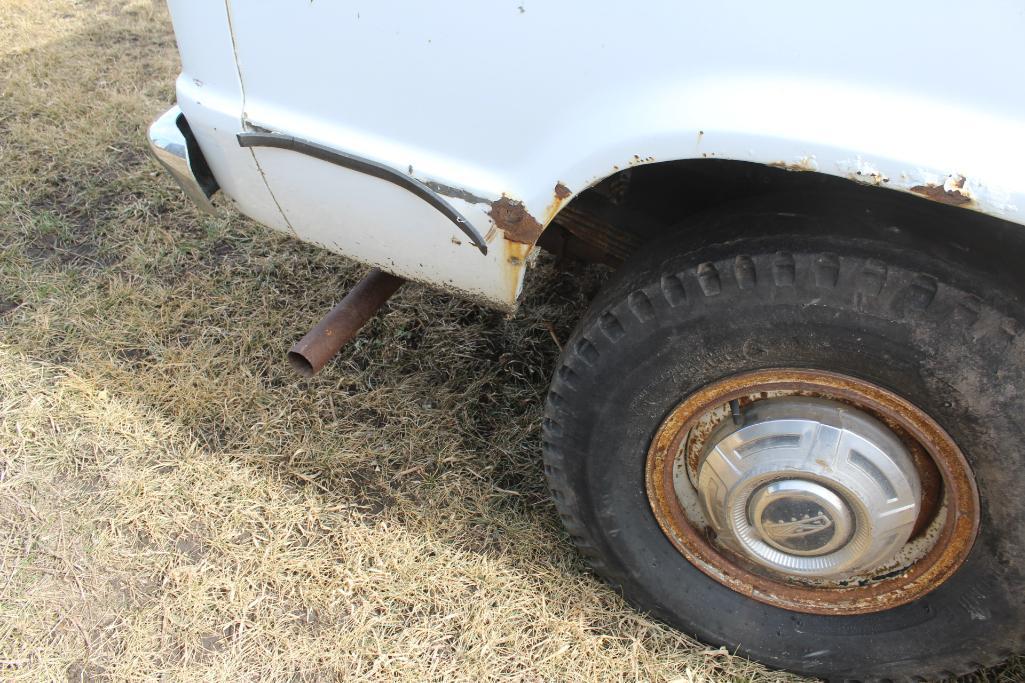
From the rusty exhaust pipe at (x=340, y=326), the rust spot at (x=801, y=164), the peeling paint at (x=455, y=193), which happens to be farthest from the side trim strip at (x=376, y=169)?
the rust spot at (x=801, y=164)

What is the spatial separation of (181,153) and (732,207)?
1227 millimetres

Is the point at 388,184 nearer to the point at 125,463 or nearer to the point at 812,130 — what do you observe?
the point at 812,130

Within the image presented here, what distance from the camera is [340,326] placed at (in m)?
1.97

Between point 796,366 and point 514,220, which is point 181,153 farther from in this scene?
point 796,366

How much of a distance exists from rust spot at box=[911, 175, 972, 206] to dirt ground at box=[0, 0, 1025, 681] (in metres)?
1.17

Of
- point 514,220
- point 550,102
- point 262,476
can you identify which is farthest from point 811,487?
point 262,476

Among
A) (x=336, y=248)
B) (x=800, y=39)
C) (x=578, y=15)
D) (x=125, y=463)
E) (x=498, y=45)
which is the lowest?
(x=125, y=463)

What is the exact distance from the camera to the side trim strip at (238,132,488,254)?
1503 mm

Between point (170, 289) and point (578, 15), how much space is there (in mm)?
2163

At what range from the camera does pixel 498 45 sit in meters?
1.30

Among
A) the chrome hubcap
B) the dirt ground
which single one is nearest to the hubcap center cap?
the chrome hubcap

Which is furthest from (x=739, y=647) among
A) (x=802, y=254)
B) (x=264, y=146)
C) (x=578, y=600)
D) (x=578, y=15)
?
(x=264, y=146)

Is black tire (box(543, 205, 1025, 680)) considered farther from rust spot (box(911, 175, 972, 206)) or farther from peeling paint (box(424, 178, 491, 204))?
peeling paint (box(424, 178, 491, 204))

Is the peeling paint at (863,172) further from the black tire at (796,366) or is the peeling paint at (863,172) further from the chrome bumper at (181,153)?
the chrome bumper at (181,153)
